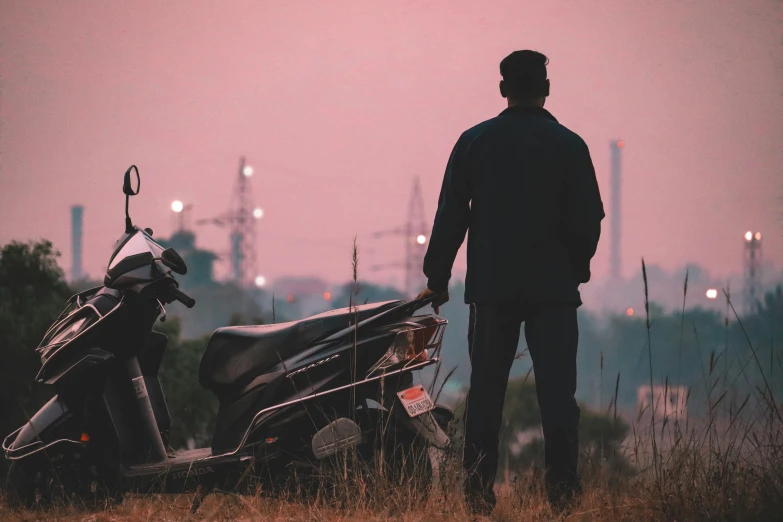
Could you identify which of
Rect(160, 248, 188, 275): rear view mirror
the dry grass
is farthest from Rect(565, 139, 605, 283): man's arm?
Rect(160, 248, 188, 275): rear view mirror

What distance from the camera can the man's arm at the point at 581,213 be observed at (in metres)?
4.19

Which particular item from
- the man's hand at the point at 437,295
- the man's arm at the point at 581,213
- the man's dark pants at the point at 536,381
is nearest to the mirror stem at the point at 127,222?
the man's hand at the point at 437,295

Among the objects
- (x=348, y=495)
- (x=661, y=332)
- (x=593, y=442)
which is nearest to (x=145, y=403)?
(x=348, y=495)

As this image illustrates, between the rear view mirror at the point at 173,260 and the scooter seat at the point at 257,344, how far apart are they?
354 millimetres

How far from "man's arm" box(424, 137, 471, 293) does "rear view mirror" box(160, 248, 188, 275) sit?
121 cm

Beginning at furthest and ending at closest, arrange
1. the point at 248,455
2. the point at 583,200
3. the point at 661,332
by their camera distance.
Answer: the point at 661,332 < the point at 248,455 < the point at 583,200

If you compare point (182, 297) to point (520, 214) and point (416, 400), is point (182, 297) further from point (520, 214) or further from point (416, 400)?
point (520, 214)

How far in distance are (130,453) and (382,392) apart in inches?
58.0

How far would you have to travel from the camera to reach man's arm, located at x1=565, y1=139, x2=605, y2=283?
4188 mm

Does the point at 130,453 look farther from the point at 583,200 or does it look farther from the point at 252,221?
the point at 252,221

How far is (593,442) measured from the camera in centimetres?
475

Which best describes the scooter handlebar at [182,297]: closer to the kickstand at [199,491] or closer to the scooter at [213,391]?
the scooter at [213,391]

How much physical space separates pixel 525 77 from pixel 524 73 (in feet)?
0.06

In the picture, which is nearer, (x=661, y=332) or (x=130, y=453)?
(x=130, y=453)
